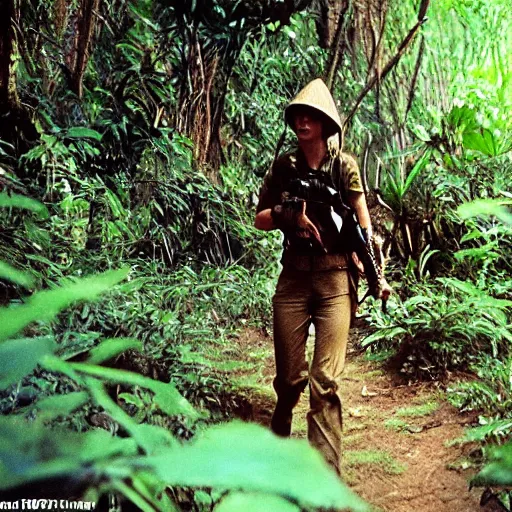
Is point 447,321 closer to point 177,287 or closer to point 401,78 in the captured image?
point 177,287

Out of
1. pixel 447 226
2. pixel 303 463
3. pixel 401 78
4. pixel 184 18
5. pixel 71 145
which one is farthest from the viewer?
pixel 401 78

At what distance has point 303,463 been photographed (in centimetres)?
33

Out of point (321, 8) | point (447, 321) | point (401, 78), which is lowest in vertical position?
point (447, 321)

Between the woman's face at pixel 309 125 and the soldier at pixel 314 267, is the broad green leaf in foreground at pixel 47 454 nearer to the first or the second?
the soldier at pixel 314 267

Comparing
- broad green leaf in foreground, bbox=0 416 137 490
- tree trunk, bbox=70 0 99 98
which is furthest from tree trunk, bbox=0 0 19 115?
broad green leaf in foreground, bbox=0 416 137 490

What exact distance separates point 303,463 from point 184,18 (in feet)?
8.95

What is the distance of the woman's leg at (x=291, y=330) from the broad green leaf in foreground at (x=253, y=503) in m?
1.28

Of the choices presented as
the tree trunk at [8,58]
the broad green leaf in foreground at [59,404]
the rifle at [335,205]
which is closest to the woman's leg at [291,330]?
the rifle at [335,205]

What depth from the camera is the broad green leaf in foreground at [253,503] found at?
1.17 feet

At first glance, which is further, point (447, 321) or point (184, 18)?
point (184, 18)

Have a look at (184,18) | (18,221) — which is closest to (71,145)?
(18,221)

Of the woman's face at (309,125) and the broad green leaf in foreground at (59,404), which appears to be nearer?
the broad green leaf in foreground at (59,404)

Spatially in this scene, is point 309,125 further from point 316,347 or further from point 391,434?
point 391,434

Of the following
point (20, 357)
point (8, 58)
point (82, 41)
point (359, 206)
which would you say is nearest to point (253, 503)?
point (20, 357)
